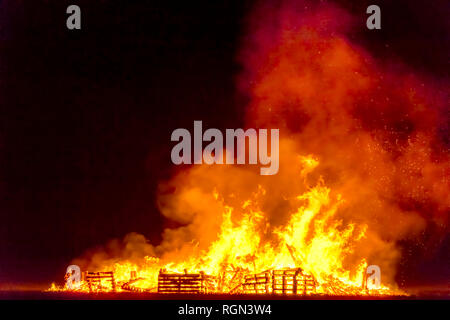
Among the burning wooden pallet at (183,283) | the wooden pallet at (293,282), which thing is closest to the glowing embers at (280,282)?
the wooden pallet at (293,282)

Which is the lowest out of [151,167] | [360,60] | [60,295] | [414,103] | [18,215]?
[60,295]

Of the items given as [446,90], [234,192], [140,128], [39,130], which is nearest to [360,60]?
[446,90]

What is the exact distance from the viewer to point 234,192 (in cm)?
2930

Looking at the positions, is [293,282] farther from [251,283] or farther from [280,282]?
[251,283]

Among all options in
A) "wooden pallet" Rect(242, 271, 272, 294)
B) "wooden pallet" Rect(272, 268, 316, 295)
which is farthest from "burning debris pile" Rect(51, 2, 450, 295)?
"wooden pallet" Rect(272, 268, 316, 295)

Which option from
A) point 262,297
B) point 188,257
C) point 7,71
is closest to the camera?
point 262,297

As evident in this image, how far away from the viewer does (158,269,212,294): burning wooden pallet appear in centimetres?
2462

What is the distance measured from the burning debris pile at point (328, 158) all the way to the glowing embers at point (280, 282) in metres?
3.83

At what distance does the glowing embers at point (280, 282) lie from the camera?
24.6 metres

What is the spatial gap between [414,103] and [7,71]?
1757 centimetres

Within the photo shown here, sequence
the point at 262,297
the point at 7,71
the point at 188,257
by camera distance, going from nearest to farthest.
Answer: the point at 262,297 → the point at 188,257 → the point at 7,71

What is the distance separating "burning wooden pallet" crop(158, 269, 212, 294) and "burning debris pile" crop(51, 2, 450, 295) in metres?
3.58

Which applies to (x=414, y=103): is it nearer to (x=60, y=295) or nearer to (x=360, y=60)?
(x=360, y=60)

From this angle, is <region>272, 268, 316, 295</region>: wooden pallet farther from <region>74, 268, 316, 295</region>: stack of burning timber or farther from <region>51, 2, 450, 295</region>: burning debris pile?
<region>51, 2, 450, 295</region>: burning debris pile
